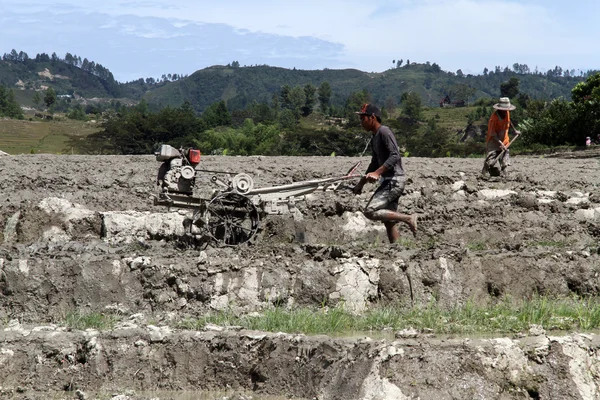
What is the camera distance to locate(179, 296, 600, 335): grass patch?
7332mm

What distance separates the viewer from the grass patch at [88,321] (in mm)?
7891

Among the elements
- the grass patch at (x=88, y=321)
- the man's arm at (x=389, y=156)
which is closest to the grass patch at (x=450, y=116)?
the man's arm at (x=389, y=156)

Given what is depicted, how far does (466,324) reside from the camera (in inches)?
292

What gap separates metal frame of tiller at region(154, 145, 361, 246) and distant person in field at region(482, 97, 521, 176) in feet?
13.7

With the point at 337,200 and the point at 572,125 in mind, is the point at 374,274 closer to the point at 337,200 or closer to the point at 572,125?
the point at 337,200

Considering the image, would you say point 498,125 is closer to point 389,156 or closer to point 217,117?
point 389,156

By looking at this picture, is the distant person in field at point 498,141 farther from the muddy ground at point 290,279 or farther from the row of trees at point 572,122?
the row of trees at point 572,122

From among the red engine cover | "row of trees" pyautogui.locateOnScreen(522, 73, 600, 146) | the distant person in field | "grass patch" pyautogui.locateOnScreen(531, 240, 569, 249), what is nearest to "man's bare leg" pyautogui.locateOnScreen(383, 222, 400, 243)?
"grass patch" pyautogui.locateOnScreen(531, 240, 569, 249)

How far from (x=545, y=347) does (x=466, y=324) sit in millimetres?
975

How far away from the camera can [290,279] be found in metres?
9.23

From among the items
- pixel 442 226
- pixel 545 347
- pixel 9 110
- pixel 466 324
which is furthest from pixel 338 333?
pixel 9 110

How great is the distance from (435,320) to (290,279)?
2.15 metres

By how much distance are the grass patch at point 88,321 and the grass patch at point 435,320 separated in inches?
28.7

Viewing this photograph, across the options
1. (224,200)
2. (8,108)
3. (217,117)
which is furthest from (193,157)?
(8,108)
